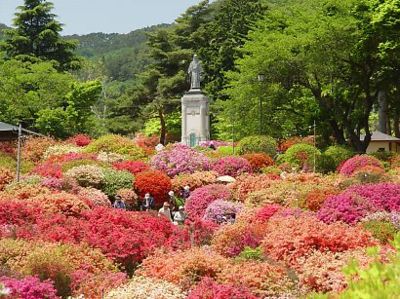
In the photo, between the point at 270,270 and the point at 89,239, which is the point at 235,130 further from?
the point at 270,270

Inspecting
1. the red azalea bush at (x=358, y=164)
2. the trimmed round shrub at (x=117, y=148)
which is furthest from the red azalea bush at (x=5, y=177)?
the red azalea bush at (x=358, y=164)

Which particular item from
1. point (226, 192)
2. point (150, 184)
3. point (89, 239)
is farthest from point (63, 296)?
point (150, 184)

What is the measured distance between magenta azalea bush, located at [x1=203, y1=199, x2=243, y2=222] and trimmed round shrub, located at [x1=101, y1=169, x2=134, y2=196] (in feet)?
16.1

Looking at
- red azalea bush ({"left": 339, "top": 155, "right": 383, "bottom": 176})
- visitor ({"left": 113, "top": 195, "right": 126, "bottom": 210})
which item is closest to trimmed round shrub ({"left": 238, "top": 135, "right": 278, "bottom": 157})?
red azalea bush ({"left": 339, "top": 155, "right": 383, "bottom": 176})

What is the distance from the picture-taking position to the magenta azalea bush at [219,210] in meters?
19.6

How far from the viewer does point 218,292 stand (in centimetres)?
909

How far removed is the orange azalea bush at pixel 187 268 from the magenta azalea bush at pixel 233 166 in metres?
15.4

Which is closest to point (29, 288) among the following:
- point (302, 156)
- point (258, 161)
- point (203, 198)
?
point (203, 198)

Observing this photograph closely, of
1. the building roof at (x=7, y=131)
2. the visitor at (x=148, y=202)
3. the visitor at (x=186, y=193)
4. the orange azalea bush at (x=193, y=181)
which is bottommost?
the visitor at (x=148, y=202)

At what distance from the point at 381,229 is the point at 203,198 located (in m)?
9.28

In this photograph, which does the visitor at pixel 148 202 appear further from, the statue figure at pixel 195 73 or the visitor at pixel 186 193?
the statue figure at pixel 195 73

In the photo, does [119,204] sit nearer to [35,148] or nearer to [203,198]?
[203,198]

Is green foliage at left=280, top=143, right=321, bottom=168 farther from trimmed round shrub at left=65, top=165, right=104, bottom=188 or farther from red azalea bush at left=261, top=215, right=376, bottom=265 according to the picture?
red azalea bush at left=261, top=215, right=376, bottom=265

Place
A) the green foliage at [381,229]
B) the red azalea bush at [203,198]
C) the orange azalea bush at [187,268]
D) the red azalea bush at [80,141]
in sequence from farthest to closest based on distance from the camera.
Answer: the red azalea bush at [80,141] < the red azalea bush at [203,198] < the green foliage at [381,229] < the orange azalea bush at [187,268]
